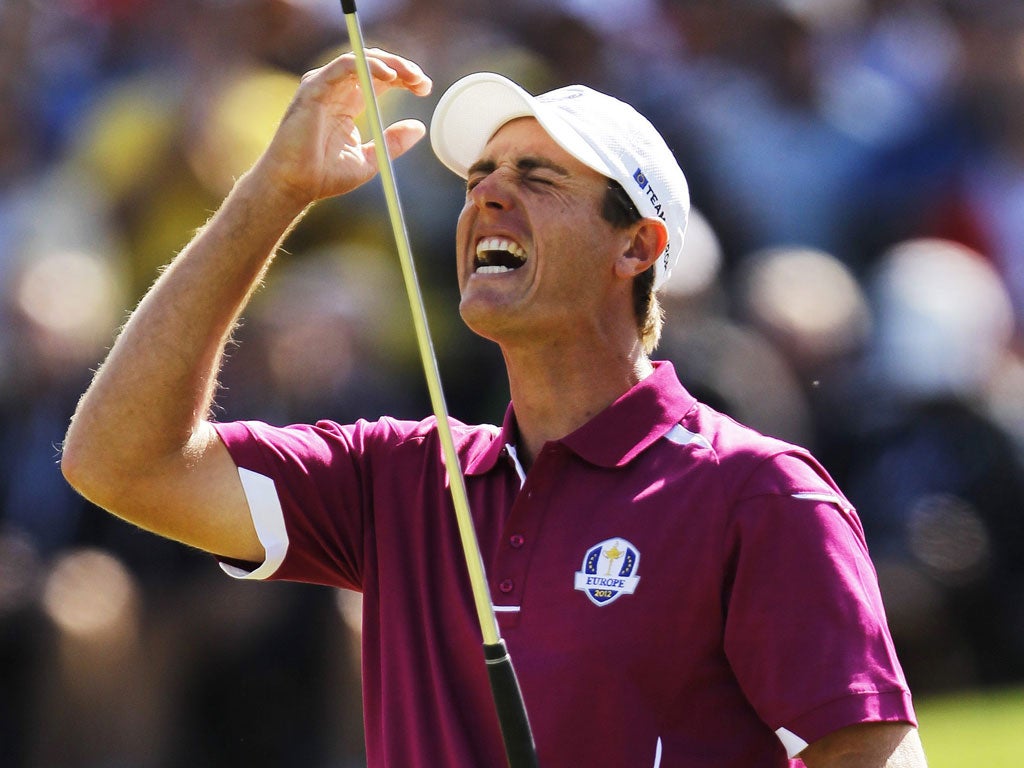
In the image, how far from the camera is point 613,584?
2.50 m

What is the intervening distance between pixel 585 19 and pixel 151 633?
9.79 ft

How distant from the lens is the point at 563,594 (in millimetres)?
2529

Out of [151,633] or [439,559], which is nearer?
[439,559]

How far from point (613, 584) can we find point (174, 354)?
0.81m

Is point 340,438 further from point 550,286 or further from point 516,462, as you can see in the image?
point 550,286

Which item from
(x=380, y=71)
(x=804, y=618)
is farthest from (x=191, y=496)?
(x=804, y=618)

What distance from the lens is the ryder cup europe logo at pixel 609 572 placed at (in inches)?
98.0

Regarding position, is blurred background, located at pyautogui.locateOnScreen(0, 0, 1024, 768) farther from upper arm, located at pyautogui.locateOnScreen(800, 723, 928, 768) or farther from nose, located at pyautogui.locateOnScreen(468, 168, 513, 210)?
upper arm, located at pyautogui.locateOnScreen(800, 723, 928, 768)

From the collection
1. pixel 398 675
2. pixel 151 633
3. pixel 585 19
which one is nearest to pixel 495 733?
pixel 398 675

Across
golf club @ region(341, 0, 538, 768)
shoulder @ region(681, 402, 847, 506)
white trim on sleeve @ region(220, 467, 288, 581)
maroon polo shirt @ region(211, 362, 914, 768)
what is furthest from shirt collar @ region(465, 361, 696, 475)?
golf club @ region(341, 0, 538, 768)

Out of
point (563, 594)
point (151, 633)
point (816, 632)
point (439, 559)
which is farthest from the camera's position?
point (151, 633)

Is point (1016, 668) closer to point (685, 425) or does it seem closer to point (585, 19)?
point (585, 19)

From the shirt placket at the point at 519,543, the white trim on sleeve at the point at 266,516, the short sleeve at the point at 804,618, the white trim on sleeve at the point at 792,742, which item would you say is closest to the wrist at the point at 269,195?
the white trim on sleeve at the point at 266,516

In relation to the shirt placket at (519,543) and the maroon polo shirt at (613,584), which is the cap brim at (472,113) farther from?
the shirt placket at (519,543)
